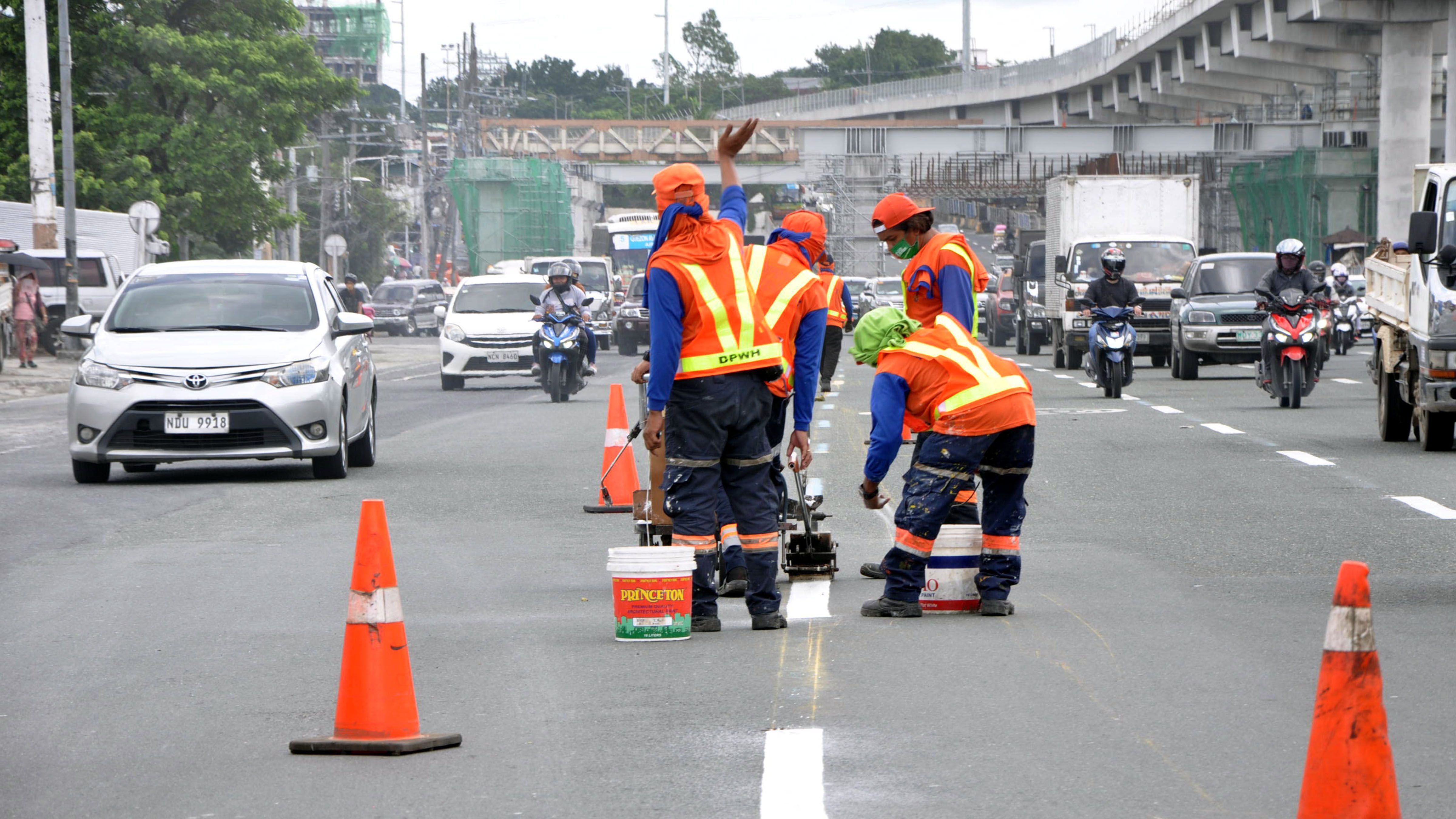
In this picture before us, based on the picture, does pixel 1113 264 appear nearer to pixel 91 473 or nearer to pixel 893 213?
pixel 91 473

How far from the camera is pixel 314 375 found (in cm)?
1467

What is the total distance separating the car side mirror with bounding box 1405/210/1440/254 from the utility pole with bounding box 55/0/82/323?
2682 cm

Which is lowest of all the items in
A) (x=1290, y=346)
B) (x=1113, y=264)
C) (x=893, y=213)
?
(x=1290, y=346)

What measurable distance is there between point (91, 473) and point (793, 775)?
10.4 meters

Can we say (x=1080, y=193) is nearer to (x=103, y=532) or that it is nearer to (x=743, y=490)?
(x=103, y=532)

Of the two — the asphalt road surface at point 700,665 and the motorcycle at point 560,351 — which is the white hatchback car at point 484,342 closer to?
the motorcycle at point 560,351

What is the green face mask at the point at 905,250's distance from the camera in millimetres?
8383

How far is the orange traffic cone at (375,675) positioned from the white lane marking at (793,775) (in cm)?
90

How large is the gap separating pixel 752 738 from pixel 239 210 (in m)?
42.8

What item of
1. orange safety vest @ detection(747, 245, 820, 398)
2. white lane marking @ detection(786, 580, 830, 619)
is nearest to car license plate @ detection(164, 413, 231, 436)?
white lane marking @ detection(786, 580, 830, 619)

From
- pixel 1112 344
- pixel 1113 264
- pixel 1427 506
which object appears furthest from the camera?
pixel 1113 264

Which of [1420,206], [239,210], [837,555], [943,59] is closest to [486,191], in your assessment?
[239,210]

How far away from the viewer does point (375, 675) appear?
5840 mm

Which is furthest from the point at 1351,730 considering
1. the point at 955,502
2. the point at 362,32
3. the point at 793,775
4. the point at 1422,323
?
the point at 362,32
